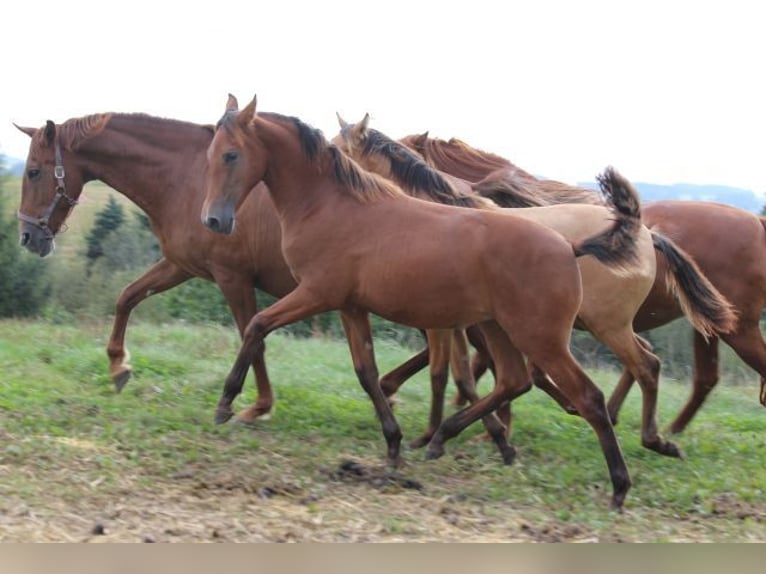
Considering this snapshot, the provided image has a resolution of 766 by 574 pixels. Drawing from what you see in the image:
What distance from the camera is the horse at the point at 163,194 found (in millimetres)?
8430

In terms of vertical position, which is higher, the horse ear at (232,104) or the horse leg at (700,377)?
the horse ear at (232,104)

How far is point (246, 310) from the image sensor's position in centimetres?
850

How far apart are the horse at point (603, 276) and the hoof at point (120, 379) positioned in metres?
2.38

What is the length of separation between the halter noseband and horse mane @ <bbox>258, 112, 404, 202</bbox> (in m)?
1.84

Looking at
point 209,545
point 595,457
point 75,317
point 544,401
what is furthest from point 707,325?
point 75,317

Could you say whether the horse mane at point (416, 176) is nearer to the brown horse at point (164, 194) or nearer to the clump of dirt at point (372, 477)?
the brown horse at point (164, 194)

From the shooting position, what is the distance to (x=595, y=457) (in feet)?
26.4

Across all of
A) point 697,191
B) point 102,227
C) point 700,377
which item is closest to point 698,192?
point 697,191

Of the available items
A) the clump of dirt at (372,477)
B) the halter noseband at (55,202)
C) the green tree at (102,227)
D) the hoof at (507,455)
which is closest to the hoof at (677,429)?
the hoof at (507,455)

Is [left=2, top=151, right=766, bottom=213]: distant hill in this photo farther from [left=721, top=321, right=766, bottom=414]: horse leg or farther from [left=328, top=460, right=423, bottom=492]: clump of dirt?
[left=328, top=460, right=423, bottom=492]: clump of dirt

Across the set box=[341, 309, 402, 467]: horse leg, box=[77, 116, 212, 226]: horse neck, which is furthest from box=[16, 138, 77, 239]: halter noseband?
box=[341, 309, 402, 467]: horse leg

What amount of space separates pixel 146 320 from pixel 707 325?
32.3ft

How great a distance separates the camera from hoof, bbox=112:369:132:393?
8867 millimetres

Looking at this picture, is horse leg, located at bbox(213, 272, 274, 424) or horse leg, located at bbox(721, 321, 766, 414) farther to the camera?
horse leg, located at bbox(721, 321, 766, 414)
